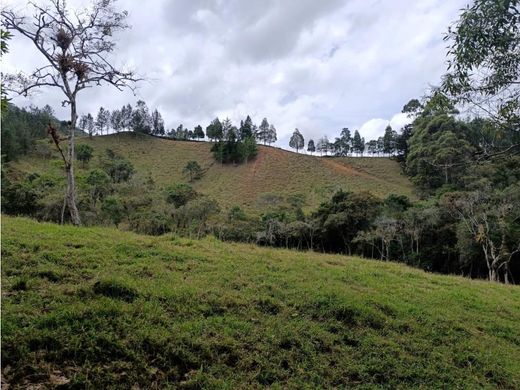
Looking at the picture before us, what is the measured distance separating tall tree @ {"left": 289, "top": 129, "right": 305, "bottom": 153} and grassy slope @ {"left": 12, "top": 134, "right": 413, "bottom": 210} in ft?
52.1

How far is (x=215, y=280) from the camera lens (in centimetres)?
748

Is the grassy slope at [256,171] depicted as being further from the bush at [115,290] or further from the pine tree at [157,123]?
the bush at [115,290]

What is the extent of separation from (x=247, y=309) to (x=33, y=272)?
3.51 meters

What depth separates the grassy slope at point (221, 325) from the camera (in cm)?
453

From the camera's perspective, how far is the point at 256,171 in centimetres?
7988

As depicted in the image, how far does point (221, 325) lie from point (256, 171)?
2933 inches

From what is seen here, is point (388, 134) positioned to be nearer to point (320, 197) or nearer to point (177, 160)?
point (320, 197)

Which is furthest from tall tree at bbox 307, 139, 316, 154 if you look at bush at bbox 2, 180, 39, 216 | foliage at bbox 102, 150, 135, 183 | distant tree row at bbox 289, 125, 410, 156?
bush at bbox 2, 180, 39, 216

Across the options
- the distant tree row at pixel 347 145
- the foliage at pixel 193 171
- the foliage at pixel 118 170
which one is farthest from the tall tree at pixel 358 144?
the foliage at pixel 118 170

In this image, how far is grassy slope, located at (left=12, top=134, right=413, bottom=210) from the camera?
68250 mm

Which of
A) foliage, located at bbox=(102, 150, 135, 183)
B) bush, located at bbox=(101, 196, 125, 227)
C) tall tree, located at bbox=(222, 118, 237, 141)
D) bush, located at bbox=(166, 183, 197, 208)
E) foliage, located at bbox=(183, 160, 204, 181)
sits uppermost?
tall tree, located at bbox=(222, 118, 237, 141)

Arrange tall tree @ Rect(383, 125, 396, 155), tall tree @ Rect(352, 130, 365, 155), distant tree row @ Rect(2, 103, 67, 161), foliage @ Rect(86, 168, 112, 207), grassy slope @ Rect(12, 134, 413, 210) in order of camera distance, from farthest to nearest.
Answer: tall tree @ Rect(352, 130, 365, 155) < tall tree @ Rect(383, 125, 396, 155) < grassy slope @ Rect(12, 134, 413, 210) < distant tree row @ Rect(2, 103, 67, 161) < foliage @ Rect(86, 168, 112, 207)

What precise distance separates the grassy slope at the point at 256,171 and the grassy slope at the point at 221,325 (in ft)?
169

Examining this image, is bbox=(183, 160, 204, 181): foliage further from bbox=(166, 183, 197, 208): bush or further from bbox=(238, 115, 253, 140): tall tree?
bbox=(166, 183, 197, 208): bush
